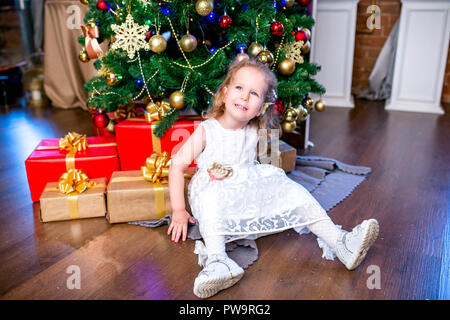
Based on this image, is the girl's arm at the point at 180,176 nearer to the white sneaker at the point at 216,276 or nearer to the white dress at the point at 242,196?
the white dress at the point at 242,196

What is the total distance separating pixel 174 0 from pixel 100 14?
45cm

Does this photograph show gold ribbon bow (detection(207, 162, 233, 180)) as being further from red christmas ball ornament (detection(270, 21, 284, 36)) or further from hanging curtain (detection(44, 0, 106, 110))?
hanging curtain (detection(44, 0, 106, 110))

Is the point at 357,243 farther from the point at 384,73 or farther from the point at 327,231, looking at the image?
the point at 384,73

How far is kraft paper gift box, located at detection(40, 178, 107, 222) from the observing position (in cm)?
146

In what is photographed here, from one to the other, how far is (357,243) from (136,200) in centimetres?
75

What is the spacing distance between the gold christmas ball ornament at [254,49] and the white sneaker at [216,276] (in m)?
0.83

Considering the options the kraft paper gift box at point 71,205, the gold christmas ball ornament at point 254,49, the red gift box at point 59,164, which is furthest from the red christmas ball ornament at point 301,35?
the kraft paper gift box at point 71,205

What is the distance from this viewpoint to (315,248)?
1336 millimetres

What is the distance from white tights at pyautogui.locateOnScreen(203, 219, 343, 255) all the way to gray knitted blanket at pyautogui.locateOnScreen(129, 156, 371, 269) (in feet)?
0.24

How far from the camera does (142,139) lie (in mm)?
1704

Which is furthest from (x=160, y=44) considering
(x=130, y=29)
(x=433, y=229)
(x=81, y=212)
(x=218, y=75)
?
(x=433, y=229)

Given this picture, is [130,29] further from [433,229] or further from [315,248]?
[433,229]

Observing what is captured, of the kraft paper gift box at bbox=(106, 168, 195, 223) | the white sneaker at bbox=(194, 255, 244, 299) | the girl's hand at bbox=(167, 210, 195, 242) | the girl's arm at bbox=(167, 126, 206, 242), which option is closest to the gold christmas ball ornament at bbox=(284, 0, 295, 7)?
the girl's arm at bbox=(167, 126, 206, 242)

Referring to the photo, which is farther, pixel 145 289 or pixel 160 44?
pixel 160 44
